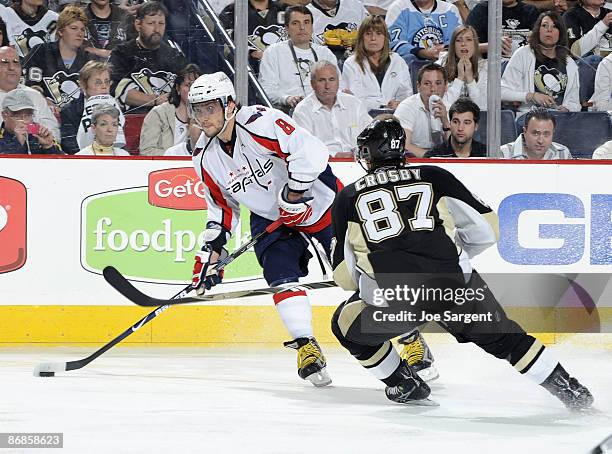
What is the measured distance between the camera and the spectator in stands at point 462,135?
197 inches

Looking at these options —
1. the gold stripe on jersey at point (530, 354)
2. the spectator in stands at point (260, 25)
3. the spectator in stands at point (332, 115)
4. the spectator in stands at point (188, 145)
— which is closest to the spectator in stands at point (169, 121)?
the spectator in stands at point (188, 145)

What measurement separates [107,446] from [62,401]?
2.68 ft

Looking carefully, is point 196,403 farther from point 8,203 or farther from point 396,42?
point 396,42

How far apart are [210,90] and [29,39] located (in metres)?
1.52

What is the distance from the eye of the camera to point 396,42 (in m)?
5.30

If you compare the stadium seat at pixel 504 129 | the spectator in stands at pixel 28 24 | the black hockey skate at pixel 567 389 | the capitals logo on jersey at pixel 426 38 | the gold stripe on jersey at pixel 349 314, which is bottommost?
the black hockey skate at pixel 567 389

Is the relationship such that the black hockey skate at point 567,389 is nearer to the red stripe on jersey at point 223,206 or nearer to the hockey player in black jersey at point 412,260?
the hockey player in black jersey at point 412,260

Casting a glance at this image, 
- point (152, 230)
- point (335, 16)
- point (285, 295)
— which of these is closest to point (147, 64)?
point (152, 230)

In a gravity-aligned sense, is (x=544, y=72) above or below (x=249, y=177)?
above

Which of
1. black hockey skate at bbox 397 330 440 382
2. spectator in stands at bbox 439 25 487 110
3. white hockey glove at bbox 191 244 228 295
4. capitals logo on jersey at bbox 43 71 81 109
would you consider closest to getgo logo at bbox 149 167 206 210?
capitals logo on jersey at bbox 43 71 81 109

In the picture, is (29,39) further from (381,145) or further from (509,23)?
(381,145)

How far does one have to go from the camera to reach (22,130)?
16.1 ft

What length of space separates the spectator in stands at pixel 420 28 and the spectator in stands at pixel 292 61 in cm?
34

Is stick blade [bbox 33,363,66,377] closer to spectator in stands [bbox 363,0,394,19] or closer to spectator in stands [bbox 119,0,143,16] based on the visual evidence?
spectator in stands [bbox 119,0,143,16]
